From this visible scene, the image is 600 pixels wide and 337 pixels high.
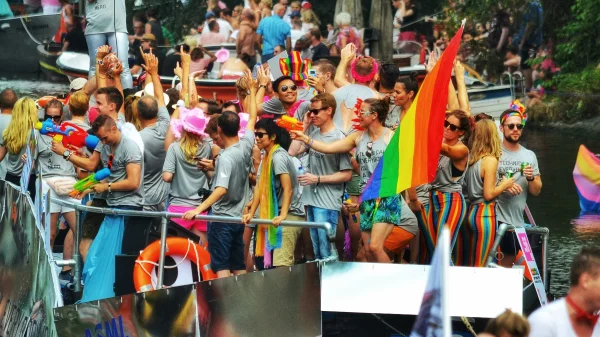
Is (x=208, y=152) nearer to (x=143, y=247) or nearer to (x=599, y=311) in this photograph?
(x=143, y=247)

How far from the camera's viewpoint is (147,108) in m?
10.6

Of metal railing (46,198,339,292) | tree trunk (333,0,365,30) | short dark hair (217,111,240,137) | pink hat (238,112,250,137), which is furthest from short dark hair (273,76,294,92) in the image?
tree trunk (333,0,365,30)

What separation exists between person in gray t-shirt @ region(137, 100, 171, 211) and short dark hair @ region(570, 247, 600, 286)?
5099 mm

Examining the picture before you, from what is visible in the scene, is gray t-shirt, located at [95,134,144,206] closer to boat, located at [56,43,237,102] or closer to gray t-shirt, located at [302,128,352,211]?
gray t-shirt, located at [302,128,352,211]

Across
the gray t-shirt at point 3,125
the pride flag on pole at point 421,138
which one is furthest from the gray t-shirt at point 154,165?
the pride flag on pole at point 421,138

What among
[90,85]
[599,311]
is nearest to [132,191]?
[90,85]

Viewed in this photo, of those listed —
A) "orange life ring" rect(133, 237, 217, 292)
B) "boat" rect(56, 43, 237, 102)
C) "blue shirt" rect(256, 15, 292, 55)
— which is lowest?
"boat" rect(56, 43, 237, 102)

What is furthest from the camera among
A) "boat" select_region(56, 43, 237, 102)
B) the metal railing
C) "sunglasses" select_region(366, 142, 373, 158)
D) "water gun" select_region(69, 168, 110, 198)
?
"boat" select_region(56, 43, 237, 102)

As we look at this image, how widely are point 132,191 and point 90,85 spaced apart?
305 centimetres

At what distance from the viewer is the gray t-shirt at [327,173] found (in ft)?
31.5

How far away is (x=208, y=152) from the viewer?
1024 cm

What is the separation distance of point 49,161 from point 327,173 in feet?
8.58

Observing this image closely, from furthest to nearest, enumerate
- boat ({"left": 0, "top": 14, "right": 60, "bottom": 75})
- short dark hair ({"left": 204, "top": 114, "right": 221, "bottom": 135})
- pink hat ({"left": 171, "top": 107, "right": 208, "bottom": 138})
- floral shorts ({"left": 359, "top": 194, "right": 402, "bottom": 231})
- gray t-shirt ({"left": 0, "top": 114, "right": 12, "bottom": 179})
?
boat ({"left": 0, "top": 14, "right": 60, "bottom": 75}), gray t-shirt ({"left": 0, "top": 114, "right": 12, "bottom": 179}), short dark hair ({"left": 204, "top": 114, "right": 221, "bottom": 135}), pink hat ({"left": 171, "top": 107, "right": 208, "bottom": 138}), floral shorts ({"left": 359, "top": 194, "right": 402, "bottom": 231})

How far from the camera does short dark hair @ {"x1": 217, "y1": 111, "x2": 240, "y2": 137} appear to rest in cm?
956
